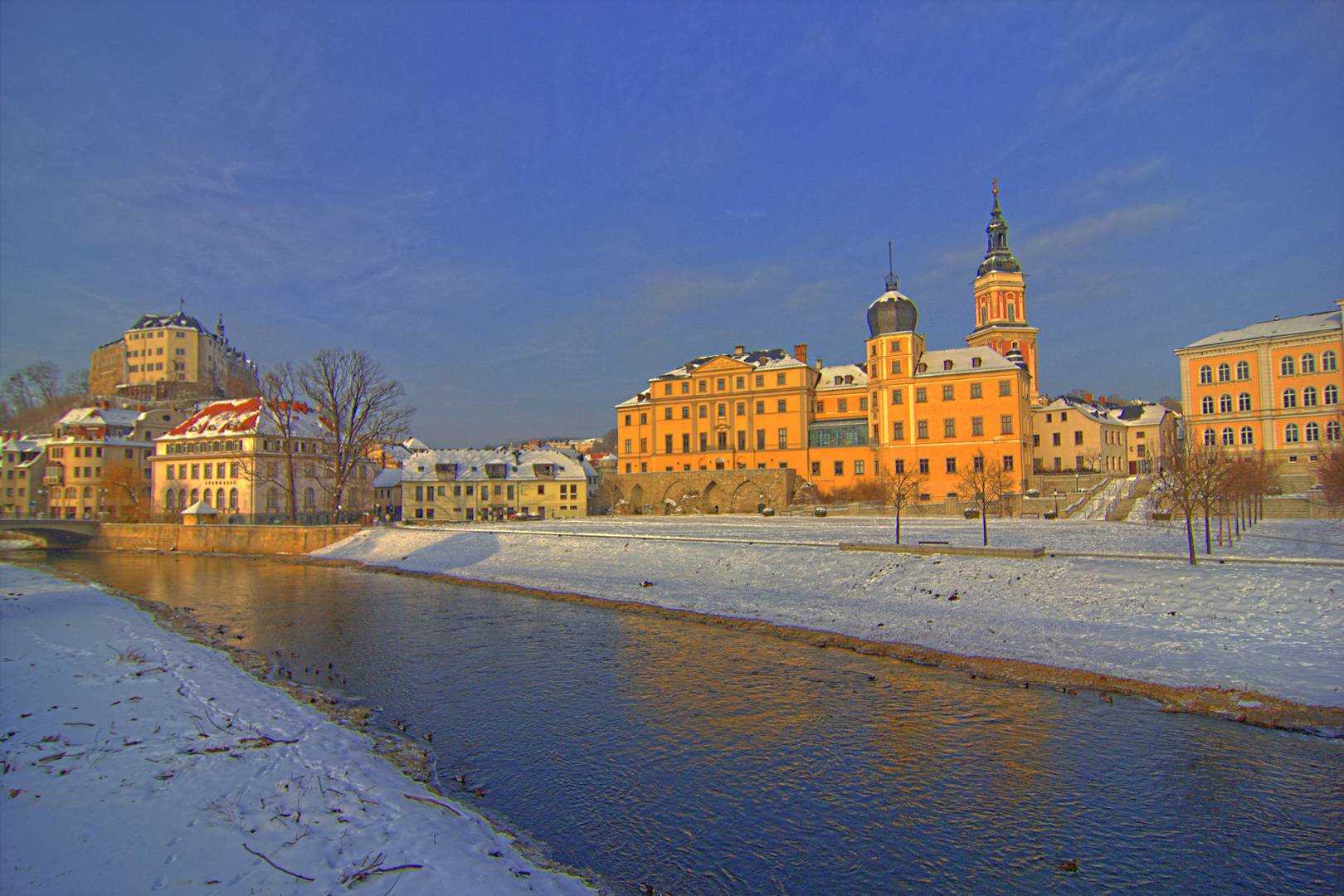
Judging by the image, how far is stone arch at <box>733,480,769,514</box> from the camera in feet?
217

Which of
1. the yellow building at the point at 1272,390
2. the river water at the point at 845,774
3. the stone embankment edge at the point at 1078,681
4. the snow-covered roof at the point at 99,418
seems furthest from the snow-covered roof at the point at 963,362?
the snow-covered roof at the point at 99,418

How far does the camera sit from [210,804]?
27.6ft

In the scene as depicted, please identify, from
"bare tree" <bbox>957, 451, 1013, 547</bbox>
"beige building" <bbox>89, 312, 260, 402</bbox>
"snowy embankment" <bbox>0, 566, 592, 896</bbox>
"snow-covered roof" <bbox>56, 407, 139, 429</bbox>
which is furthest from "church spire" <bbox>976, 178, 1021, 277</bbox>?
"beige building" <bbox>89, 312, 260, 402</bbox>

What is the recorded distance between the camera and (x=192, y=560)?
49375 millimetres

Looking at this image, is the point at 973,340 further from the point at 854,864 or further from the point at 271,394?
the point at 854,864

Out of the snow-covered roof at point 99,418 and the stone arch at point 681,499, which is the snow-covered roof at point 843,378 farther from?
the snow-covered roof at point 99,418

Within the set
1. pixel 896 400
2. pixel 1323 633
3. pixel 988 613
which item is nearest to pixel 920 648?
pixel 988 613

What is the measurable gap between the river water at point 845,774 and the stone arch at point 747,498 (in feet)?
155

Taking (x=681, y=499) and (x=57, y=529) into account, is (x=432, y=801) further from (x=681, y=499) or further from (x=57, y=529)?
(x=57, y=529)

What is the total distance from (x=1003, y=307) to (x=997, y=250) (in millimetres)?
8193

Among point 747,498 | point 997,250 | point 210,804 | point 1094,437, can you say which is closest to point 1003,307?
point 997,250

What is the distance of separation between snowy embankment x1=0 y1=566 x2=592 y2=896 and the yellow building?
62389mm

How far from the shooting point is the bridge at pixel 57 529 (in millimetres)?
59656

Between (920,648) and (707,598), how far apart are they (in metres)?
9.46
